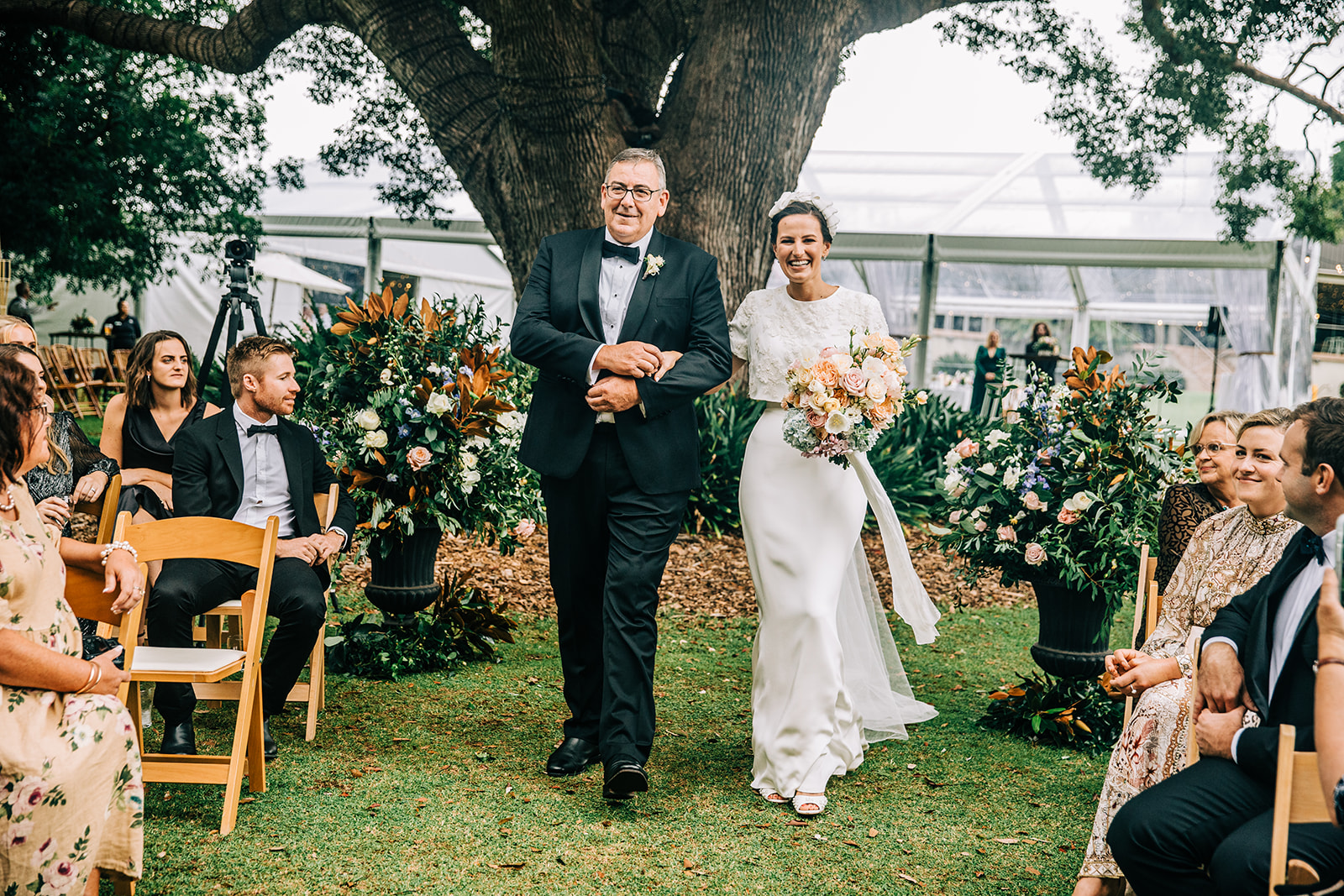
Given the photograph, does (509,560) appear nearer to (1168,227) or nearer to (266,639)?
(266,639)

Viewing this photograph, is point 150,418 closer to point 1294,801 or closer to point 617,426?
point 617,426

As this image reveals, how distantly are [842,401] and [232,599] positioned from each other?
254cm

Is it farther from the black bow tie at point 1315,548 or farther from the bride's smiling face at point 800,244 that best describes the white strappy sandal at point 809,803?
the bride's smiling face at point 800,244

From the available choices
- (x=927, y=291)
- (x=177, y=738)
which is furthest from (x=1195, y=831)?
(x=927, y=291)

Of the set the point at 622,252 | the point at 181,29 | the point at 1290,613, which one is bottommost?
the point at 1290,613

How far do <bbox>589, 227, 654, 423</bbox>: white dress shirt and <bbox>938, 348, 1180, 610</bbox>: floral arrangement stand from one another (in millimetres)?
1862

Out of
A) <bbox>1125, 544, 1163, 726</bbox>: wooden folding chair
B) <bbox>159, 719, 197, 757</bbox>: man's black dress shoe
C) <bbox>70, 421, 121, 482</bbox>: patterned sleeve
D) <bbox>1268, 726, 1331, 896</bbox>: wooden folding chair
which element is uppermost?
<bbox>70, 421, 121, 482</bbox>: patterned sleeve

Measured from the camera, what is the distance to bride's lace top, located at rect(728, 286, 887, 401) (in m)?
4.32

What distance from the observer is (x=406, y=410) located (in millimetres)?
5125

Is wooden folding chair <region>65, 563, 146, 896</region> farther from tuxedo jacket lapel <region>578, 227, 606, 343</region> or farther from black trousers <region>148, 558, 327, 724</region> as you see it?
tuxedo jacket lapel <region>578, 227, 606, 343</region>

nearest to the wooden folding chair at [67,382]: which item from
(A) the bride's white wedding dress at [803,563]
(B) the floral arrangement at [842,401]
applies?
(A) the bride's white wedding dress at [803,563]

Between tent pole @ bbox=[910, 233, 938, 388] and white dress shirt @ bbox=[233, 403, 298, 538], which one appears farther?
tent pole @ bbox=[910, 233, 938, 388]

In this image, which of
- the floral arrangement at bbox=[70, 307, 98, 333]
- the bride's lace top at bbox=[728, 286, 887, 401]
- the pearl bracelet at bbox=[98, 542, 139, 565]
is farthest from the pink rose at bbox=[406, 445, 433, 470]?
the floral arrangement at bbox=[70, 307, 98, 333]

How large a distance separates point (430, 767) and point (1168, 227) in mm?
14873
